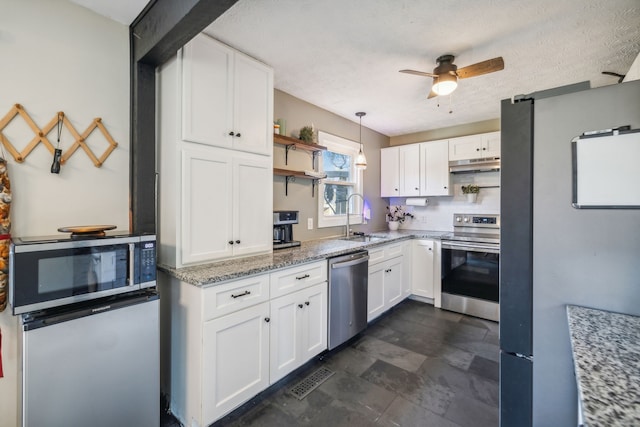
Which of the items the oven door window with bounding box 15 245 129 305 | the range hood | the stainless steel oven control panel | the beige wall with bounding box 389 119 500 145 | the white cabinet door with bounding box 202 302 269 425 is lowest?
the white cabinet door with bounding box 202 302 269 425

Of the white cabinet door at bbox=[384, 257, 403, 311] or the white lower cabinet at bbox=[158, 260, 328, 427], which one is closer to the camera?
the white lower cabinet at bbox=[158, 260, 328, 427]

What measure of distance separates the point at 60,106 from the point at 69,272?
3.28 feet

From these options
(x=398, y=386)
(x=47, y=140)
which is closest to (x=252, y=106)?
(x=47, y=140)

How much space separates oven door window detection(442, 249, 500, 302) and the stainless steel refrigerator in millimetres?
2272

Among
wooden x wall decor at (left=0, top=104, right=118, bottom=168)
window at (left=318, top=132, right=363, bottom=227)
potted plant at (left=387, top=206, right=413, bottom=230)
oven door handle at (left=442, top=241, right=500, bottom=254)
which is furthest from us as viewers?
potted plant at (left=387, top=206, right=413, bottom=230)

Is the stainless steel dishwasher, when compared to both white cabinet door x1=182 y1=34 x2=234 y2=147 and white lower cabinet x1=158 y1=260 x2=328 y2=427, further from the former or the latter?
white cabinet door x1=182 y1=34 x2=234 y2=147

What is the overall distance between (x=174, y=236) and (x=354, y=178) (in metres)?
2.73

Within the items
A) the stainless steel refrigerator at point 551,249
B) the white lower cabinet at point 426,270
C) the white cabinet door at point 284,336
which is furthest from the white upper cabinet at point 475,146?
the white cabinet door at point 284,336

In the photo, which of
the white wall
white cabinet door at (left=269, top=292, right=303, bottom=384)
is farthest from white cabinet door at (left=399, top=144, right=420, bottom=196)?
the white wall

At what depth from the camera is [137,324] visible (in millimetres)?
1476

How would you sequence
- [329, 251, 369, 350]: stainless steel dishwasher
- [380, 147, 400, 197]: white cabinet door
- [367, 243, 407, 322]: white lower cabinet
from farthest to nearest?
[380, 147, 400, 197]: white cabinet door, [367, 243, 407, 322]: white lower cabinet, [329, 251, 369, 350]: stainless steel dishwasher

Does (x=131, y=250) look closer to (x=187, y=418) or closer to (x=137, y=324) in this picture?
(x=137, y=324)

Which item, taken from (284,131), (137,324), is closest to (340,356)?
(137,324)

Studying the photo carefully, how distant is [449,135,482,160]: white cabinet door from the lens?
370 centimetres
